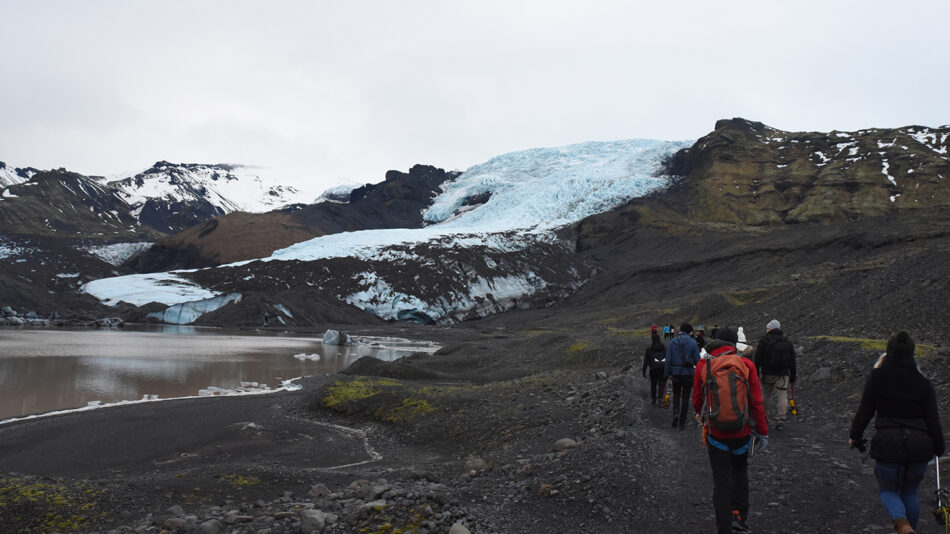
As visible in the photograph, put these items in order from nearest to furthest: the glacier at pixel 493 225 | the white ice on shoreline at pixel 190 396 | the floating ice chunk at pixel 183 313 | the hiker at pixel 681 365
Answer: the hiker at pixel 681 365
the white ice on shoreline at pixel 190 396
the floating ice chunk at pixel 183 313
the glacier at pixel 493 225

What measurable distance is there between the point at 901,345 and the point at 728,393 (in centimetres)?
169

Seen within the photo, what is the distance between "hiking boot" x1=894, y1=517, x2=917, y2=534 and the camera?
5594 millimetres

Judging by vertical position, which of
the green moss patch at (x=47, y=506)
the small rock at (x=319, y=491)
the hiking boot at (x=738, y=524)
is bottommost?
the small rock at (x=319, y=491)

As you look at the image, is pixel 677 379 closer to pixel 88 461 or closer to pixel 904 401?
pixel 904 401

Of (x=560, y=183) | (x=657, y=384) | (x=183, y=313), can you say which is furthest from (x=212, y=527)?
(x=560, y=183)

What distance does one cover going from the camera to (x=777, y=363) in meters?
11.6

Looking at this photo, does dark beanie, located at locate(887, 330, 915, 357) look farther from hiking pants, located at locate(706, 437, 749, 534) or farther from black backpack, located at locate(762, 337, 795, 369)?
black backpack, located at locate(762, 337, 795, 369)

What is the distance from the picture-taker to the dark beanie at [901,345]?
5.76 metres

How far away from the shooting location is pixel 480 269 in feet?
348

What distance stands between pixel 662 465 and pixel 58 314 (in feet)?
318

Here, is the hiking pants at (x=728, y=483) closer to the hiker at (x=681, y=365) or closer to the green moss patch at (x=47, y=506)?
→ the hiker at (x=681, y=365)

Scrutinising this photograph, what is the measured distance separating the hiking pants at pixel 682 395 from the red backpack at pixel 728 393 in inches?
199

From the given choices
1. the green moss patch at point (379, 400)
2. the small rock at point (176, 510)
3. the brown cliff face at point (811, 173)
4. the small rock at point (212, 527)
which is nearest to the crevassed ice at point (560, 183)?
the brown cliff face at point (811, 173)

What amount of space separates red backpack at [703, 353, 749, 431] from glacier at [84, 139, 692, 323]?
303 ft
